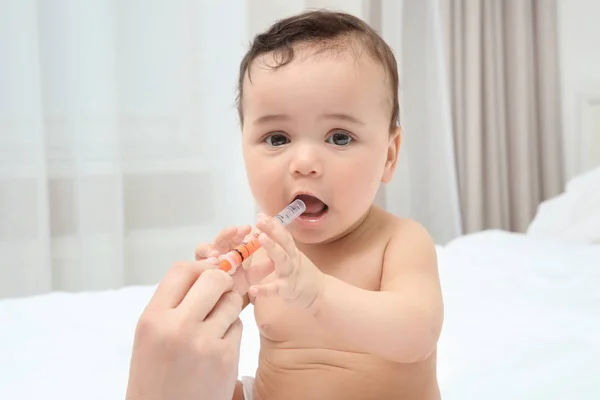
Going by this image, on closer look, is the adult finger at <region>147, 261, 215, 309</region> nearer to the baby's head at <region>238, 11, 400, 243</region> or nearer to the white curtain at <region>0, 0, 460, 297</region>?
the baby's head at <region>238, 11, 400, 243</region>

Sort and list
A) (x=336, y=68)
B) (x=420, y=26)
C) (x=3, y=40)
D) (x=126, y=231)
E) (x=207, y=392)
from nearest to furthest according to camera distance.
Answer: (x=207, y=392) → (x=336, y=68) → (x=3, y=40) → (x=126, y=231) → (x=420, y=26)

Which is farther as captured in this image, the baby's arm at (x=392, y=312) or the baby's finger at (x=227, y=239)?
the baby's finger at (x=227, y=239)

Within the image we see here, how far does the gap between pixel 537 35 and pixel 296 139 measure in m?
2.62

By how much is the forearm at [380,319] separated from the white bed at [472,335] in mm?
295

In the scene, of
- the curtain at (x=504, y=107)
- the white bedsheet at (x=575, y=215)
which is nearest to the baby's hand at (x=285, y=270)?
the white bedsheet at (x=575, y=215)

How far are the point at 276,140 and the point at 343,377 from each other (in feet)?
1.04

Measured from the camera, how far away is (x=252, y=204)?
248 cm

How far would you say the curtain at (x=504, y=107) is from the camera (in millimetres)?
2949

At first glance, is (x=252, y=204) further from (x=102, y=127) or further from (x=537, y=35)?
(x=537, y=35)

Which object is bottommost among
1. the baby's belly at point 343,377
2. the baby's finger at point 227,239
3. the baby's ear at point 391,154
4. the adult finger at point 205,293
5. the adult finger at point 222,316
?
the baby's belly at point 343,377

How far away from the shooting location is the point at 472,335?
1.20 m

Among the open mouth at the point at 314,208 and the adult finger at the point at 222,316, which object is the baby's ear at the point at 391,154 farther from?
the adult finger at the point at 222,316

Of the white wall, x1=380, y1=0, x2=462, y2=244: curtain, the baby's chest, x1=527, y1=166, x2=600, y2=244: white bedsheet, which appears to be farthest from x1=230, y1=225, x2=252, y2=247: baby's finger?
the white wall

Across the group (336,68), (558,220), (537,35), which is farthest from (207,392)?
(537,35)
